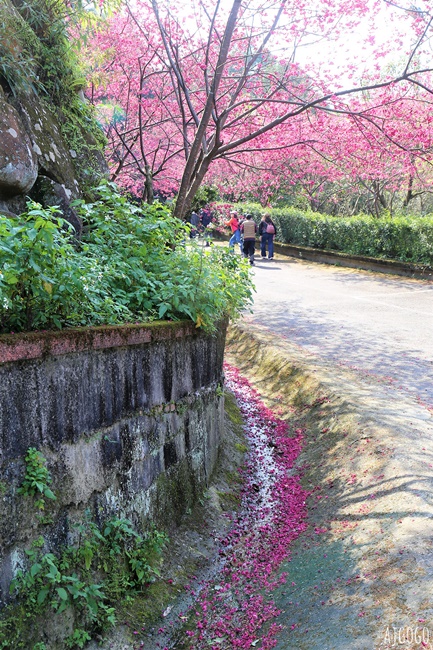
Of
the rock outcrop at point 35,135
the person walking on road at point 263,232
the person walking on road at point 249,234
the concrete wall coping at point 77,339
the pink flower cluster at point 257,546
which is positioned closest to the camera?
the concrete wall coping at point 77,339

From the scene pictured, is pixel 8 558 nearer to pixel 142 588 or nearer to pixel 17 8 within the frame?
pixel 142 588

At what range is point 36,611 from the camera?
10.5 ft

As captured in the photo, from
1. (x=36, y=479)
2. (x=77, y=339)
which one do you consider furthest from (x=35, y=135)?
(x=36, y=479)

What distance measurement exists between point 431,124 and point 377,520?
34.4 feet

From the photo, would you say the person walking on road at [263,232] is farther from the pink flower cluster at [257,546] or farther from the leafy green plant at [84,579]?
the leafy green plant at [84,579]

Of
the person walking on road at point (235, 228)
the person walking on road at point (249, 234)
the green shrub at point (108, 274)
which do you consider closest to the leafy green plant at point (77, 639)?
the green shrub at point (108, 274)

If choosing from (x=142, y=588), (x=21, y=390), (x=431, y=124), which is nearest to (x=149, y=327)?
(x=21, y=390)

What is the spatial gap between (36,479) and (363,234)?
17.3 meters

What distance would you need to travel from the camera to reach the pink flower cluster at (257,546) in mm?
4062

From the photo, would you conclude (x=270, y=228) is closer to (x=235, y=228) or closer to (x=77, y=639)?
(x=235, y=228)

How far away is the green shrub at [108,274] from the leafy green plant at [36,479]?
0.72 metres

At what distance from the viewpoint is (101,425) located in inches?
151

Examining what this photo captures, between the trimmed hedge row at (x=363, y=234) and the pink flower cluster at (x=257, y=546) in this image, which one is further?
the trimmed hedge row at (x=363, y=234)

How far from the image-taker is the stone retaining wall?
3.14 meters
